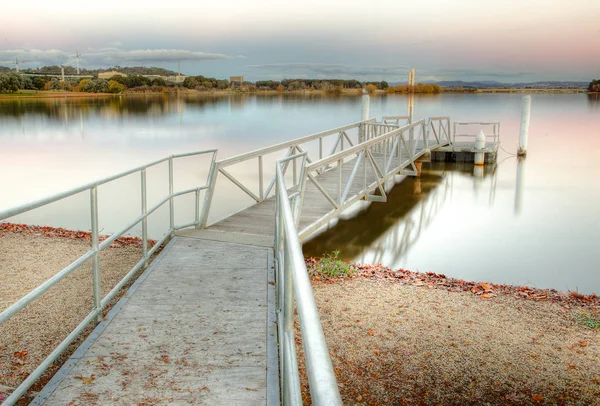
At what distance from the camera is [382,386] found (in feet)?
16.5

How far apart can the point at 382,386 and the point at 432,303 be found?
252 centimetres

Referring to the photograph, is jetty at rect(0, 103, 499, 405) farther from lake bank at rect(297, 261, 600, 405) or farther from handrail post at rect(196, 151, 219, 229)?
lake bank at rect(297, 261, 600, 405)

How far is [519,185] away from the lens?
872 inches

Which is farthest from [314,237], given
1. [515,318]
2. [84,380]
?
[84,380]

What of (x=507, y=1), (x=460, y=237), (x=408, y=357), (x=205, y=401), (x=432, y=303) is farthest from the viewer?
(x=507, y=1)

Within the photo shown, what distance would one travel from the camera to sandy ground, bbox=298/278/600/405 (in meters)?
4.96

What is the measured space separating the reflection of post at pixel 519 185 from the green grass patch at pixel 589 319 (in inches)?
418

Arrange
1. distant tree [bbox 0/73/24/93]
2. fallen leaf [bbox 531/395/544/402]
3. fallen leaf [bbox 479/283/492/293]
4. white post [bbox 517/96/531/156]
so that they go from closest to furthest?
fallen leaf [bbox 531/395/544/402]
fallen leaf [bbox 479/283/492/293]
white post [bbox 517/96/531/156]
distant tree [bbox 0/73/24/93]

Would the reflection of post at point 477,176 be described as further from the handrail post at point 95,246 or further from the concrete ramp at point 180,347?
the handrail post at point 95,246

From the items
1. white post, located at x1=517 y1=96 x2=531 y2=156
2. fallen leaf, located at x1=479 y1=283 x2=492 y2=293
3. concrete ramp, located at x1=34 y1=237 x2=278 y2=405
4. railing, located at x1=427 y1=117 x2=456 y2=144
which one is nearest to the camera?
concrete ramp, located at x1=34 y1=237 x2=278 y2=405

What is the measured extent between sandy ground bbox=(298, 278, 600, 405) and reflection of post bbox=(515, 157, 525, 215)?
11.4 m

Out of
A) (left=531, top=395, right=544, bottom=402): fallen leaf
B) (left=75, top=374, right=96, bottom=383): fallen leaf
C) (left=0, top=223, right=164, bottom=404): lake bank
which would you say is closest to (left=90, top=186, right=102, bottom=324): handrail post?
(left=0, top=223, right=164, bottom=404): lake bank

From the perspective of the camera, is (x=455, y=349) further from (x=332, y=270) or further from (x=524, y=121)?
(x=524, y=121)

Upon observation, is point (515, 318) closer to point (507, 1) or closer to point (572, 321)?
point (572, 321)
